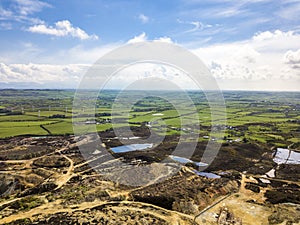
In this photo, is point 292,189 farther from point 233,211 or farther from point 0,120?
point 0,120

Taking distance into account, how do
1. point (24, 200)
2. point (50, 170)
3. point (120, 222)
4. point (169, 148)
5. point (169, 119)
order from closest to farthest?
point (120, 222) < point (24, 200) < point (50, 170) < point (169, 148) < point (169, 119)

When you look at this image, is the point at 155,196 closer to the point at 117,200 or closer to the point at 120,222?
the point at 117,200

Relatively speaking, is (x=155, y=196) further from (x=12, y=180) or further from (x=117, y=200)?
(x=12, y=180)

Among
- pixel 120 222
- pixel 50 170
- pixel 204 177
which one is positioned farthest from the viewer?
pixel 50 170

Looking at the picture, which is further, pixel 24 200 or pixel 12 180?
pixel 12 180

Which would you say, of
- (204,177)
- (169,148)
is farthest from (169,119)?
(204,177)

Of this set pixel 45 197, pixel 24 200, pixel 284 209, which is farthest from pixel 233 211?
pixel 24 200

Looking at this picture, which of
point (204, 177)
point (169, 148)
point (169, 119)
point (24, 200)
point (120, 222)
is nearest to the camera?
point (120, 222)

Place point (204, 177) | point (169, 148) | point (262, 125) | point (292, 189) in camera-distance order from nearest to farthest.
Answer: point (292, 189), point (204, 177), point (169, 148), point (262, 125)

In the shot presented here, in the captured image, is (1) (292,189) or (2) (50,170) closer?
(1) (292,189)
